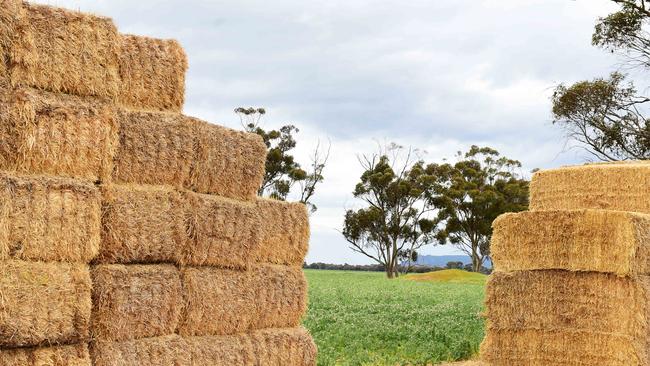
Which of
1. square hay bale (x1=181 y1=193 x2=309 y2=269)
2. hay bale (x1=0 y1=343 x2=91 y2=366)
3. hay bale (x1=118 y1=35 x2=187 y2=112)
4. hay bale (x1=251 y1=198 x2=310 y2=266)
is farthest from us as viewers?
hay bale (x1=251 y1=198 x2=310 y2=266)

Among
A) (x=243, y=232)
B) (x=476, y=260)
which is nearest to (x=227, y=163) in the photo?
(x=243, y=232)

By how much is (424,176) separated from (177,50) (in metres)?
60.1

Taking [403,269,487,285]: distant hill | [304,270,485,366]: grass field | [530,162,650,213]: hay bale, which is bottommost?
[304,270,485,366]: grass field

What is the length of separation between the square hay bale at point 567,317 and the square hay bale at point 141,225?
21.0 ft

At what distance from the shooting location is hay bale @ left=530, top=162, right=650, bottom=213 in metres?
13.5

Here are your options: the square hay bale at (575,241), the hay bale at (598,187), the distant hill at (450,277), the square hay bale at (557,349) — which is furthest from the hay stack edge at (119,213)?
the distant hill at (450,277)

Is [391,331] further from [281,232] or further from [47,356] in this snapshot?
[47,356]

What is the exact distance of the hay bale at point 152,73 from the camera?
27.4ft

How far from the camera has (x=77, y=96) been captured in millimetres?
7723

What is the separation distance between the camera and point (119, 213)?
7.88 m

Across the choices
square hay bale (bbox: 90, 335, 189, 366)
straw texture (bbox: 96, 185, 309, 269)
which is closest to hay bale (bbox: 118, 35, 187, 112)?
straw texture (bbox: 96, 185, 309, 269)

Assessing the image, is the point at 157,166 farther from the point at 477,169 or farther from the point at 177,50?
the point at 477,169

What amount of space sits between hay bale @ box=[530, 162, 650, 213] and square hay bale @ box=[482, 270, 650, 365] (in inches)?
68.4

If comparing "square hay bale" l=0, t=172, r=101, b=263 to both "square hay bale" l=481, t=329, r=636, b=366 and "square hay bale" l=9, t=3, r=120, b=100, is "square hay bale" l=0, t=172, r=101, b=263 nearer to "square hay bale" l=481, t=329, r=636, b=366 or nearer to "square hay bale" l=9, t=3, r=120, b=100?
"square hay bale" l=9, t=3, r=120, b=100
